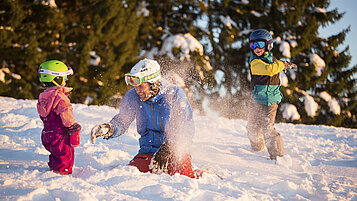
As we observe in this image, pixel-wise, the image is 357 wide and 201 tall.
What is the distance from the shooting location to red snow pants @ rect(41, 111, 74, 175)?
9.39 feet

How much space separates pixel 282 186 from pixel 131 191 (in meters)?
1.56

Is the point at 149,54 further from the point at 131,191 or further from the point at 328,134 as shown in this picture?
the point at 131,191

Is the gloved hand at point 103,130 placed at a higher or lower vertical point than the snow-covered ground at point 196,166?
higher

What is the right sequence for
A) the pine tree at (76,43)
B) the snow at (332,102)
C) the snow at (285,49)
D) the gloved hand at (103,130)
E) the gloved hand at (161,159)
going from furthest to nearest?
the snow at (332,102)
the snow at (285,49)
the pine tree at (76,43)
the gloved hand at (103,130)
the gloved hand at (161,159)

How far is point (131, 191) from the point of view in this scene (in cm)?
233

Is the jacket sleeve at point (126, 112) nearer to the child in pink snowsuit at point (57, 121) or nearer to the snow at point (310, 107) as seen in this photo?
the child in pink snowsuit at point (57, 121)

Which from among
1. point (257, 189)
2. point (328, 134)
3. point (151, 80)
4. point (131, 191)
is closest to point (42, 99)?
point (151, 80)

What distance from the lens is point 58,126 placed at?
2.89m

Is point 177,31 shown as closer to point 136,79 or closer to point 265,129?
point 265,129

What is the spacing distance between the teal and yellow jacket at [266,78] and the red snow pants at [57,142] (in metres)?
2.70

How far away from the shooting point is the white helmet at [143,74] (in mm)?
2820

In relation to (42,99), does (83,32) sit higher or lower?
higher

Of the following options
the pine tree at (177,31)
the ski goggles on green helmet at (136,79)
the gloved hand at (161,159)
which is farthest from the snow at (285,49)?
the gloved hand at (161,159)

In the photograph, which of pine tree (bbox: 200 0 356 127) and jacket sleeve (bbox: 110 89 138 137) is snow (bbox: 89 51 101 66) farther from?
jacket sleeve (bbox: 110 89 138 137)
